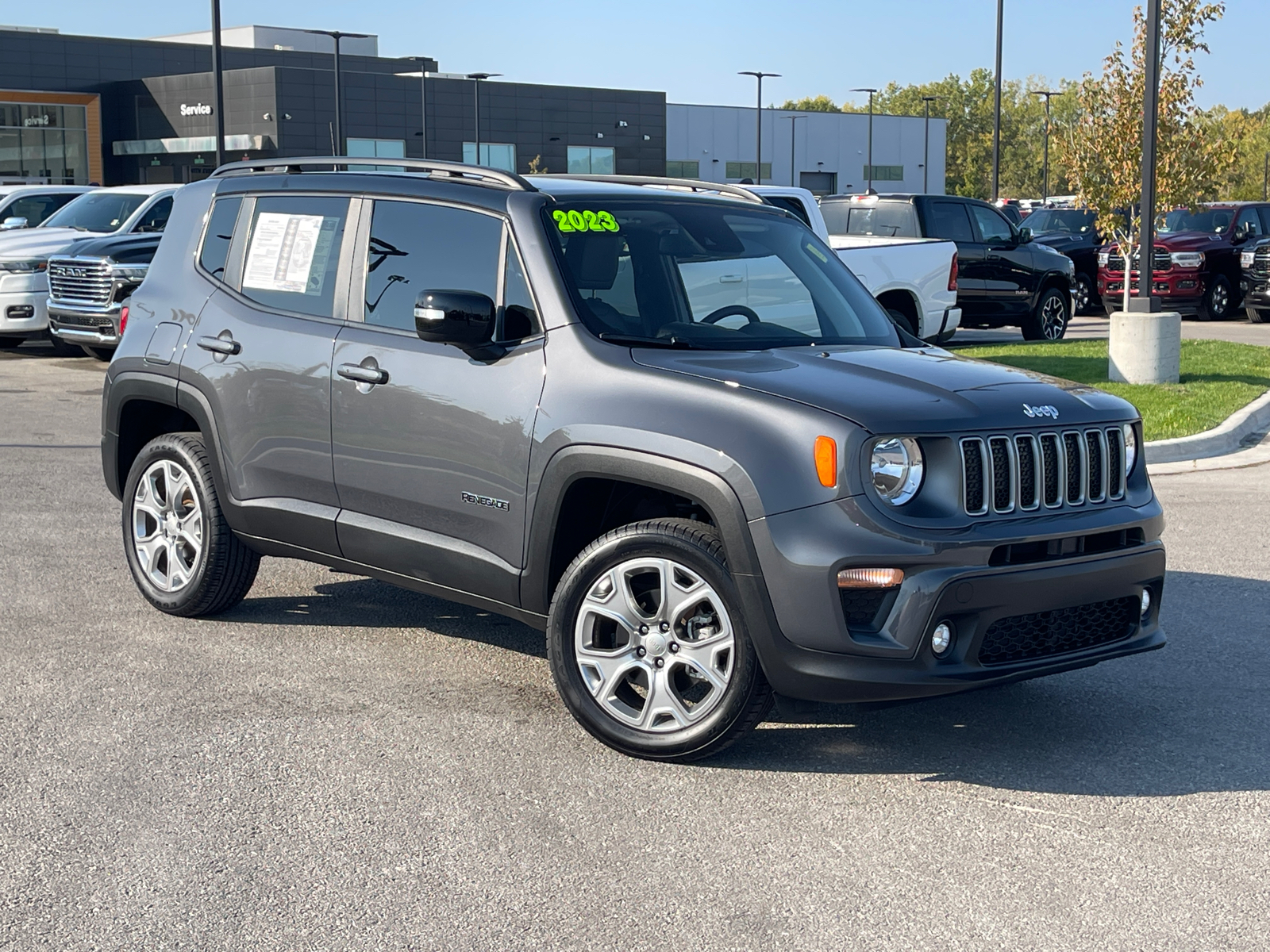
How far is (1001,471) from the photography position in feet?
15.4

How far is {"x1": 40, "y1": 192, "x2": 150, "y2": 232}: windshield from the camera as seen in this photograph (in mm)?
20578

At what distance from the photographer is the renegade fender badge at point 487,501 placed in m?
5.23

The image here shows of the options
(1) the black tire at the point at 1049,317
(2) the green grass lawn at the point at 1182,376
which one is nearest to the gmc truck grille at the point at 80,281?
(2) the green grass lawn at the point at 1182,376

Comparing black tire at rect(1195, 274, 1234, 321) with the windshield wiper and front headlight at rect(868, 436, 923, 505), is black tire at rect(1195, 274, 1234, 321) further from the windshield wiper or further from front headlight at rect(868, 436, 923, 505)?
front headlight at rect(868, 436, 923, 505)

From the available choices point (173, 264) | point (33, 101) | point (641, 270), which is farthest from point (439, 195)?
point (33, 101)

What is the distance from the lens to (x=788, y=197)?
14.7 m

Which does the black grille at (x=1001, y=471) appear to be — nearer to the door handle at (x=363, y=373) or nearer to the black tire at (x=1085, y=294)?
the door handle at (x=363, y=373)

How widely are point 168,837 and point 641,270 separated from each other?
2.55 metres

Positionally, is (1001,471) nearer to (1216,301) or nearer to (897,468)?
(897,468)

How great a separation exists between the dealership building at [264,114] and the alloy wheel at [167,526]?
58908 mm

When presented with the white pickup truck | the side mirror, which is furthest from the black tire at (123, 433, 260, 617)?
the white pickup truck

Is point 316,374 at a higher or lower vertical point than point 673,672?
higher

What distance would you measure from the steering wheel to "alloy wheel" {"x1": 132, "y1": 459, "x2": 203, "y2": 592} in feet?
8.08

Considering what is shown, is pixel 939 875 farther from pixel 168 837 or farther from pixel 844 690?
pixel 168 837
